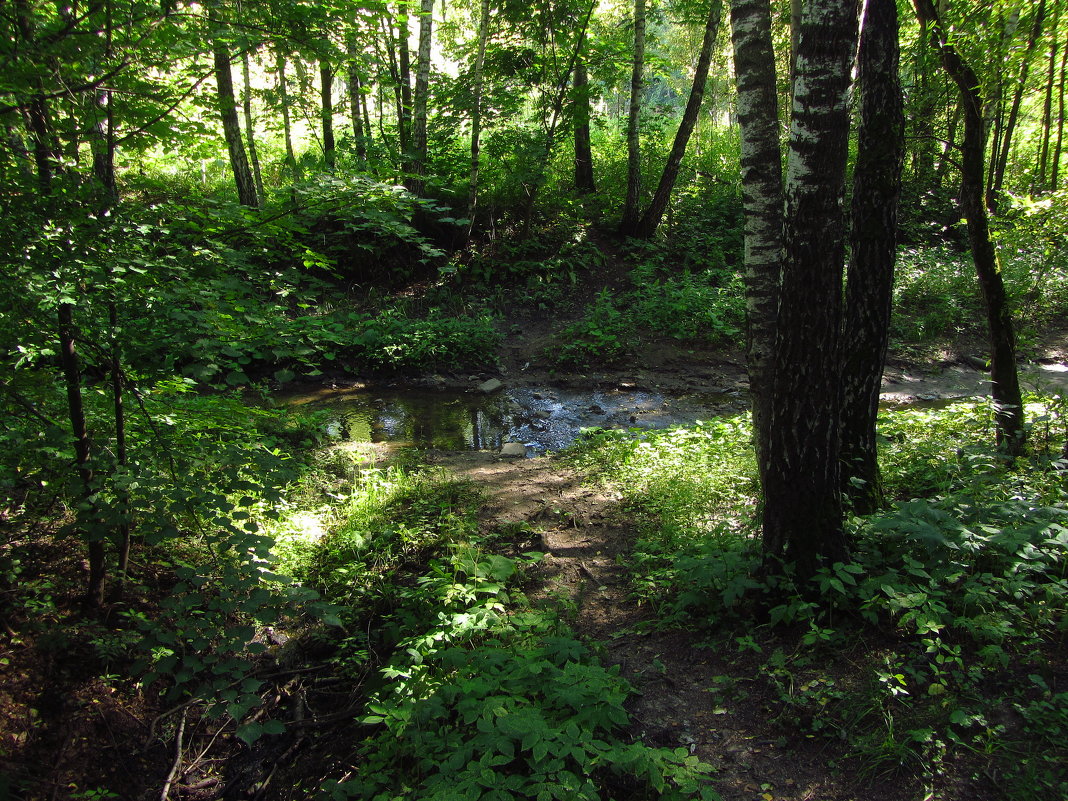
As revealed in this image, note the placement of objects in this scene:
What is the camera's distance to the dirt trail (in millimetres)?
2672

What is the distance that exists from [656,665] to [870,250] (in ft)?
10.9

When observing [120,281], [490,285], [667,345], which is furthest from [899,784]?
[490,285]

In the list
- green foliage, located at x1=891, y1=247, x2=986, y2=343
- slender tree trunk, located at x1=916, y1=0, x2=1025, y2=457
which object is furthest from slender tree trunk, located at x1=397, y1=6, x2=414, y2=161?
green foliage, located at x1=891, y1=247, x2=986, y2=343

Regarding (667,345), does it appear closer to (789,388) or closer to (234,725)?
(789,388)

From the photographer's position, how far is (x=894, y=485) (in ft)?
16.5

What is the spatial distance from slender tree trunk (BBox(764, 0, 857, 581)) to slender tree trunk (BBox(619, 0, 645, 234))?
12.3m

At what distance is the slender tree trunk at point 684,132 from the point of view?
13867 mm

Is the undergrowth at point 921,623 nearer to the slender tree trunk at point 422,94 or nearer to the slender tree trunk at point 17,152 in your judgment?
the slender tree trunk at point 17,152

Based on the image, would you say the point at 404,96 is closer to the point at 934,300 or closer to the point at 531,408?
the point at 531,408

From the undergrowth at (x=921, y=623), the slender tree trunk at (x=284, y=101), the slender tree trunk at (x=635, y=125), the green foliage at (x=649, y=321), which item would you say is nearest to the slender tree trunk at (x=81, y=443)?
the slender tree trunk at (x=284, y=101)

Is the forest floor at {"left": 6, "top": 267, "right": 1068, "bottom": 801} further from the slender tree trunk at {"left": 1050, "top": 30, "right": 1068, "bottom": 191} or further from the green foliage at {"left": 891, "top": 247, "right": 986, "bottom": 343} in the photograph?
the green foliage at {"left": 891, "top": 247, "right": 986, "bottom": 343}

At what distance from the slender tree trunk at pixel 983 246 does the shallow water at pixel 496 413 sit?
4205 millimetres

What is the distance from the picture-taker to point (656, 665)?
3531 mm

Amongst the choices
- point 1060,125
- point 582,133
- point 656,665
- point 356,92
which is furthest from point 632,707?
point 582,133
